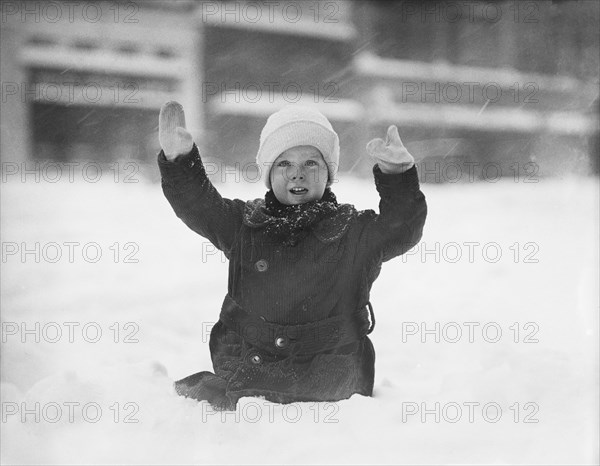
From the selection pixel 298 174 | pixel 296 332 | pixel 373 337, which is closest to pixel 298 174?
pixel 298 174

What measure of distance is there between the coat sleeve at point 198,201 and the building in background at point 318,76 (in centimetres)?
25

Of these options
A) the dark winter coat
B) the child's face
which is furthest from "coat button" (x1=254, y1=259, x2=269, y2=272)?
the child's face

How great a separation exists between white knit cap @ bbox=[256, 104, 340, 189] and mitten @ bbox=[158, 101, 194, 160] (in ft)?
0.48

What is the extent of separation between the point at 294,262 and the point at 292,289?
0.15ft

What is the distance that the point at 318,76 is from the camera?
4.74ft

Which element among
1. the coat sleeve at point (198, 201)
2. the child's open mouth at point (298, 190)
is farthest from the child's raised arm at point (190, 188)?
the child's open mouth at point (298, 190)

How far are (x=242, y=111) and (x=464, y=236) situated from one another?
22.1 inches

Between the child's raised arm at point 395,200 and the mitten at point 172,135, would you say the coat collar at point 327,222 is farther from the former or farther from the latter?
the mitten at point 172,135

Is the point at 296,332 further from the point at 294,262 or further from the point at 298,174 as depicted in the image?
the point at 298,174

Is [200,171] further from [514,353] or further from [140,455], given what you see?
[514,353]

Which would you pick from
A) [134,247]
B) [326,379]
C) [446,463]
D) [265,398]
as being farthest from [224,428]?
[134,247]

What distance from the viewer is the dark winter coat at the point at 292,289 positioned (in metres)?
1.05

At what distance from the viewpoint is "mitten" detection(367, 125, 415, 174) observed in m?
1.01

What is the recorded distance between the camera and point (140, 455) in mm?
1015
